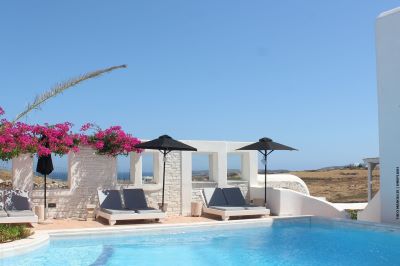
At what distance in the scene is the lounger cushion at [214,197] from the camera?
16703 millimetres

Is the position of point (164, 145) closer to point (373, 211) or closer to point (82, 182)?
point (82, 182)

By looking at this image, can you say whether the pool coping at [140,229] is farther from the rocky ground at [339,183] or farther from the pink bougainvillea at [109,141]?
the rocky ground at [339,183]

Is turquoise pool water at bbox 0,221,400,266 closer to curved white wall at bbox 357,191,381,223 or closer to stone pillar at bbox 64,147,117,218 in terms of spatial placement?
curved white wall at bbox 357,191,381,223

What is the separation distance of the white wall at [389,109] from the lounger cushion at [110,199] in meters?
8.11

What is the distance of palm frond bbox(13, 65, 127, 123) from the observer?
11.6 metres

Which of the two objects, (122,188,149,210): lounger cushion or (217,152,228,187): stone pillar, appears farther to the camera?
(217,152,228,187): stone pillar

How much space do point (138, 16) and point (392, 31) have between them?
12.3m

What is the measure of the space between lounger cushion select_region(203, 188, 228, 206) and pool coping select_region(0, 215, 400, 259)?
4.87 ft

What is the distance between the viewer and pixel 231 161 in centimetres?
1962

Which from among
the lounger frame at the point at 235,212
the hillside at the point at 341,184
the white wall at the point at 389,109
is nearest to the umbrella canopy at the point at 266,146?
the lounger frame at the point at 235,212

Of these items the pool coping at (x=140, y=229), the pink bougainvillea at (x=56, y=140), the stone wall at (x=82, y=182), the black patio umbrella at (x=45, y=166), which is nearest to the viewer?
the pool coping at (x=140, y=229)

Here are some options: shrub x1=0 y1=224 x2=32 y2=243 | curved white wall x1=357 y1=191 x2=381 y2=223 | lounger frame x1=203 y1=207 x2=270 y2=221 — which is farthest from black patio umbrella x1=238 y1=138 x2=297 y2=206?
shrub x1=0 y1=224 x2=32 y2=243

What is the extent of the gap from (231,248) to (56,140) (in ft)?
20.6

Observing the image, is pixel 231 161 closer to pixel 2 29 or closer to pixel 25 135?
pixel 25 135
